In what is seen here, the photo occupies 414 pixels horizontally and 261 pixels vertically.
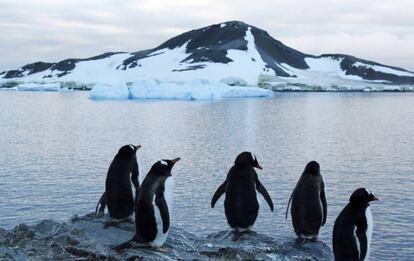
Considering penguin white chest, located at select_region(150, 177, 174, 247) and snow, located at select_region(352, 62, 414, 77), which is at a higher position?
snow, located at select_region(352, 62, 414, 77)

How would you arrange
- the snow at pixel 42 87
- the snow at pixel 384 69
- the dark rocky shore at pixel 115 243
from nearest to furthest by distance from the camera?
1. the dark rocky shore at pixel 115 243
2. the snow at pixel 42 87
3. the snow at pixel 384 69

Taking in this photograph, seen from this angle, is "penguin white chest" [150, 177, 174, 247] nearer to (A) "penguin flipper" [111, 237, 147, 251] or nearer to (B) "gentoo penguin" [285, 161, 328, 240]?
(A) "penguin flipper" [111, 237, 147, 251]

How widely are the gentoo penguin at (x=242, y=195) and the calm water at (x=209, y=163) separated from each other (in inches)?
149

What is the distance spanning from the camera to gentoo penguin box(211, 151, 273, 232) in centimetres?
864

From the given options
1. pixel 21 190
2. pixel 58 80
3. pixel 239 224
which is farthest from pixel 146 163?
pixel 58 80

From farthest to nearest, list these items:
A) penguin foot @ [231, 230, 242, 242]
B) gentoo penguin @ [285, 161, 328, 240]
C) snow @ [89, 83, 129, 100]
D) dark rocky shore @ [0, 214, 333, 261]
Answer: snow @ [89, 83, 129, 100], gentoo penguin @ [285, 161, 328, 240], penguin foot @ [231, 230, 242, 242], dark rocky shore @ [0, 214, 333, 261]

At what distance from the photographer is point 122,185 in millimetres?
8258

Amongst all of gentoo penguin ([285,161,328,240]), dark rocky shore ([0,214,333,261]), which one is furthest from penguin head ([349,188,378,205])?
gentoo penguin ([285,161,328,240])

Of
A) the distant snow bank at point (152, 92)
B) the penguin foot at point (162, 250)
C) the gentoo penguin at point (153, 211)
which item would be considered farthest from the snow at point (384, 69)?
the penguin foot at point (162, 250)

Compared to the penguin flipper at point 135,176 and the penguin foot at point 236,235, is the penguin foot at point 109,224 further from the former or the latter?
the penguin foot at point 236,235

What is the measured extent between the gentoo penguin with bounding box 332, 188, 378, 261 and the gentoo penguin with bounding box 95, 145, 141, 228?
2.82 m

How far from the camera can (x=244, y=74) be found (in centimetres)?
13700

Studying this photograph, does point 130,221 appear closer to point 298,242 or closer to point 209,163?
point 298,242

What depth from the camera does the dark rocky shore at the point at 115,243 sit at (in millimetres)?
6828
